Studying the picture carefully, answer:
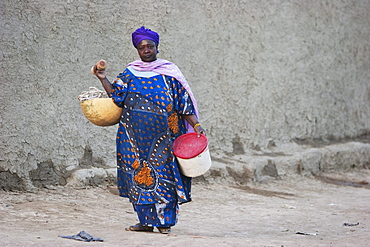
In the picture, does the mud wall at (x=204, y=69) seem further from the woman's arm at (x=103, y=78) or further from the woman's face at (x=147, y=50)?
the woman's face at (x=147, y=50)

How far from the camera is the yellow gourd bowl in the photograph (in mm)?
4438

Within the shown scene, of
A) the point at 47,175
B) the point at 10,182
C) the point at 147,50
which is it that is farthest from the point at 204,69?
the point at 147,50

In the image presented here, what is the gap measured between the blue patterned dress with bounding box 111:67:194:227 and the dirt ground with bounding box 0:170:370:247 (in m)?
0.24

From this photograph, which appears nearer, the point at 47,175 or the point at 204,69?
the point at 47,175

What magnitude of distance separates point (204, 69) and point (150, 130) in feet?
10.3

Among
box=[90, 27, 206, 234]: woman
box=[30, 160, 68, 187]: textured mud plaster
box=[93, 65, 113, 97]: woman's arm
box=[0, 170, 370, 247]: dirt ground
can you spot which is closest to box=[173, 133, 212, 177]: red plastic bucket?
box=[90, 27, 206, 234]: woman

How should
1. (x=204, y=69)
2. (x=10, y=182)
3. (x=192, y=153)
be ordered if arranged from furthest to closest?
(x=204, y=69) → (x=10, y=182) → (x=192, y=153)

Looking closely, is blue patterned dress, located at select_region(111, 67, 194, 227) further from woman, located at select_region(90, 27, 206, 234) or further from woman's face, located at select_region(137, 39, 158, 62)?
woman's face, located at select_region(137, 39, 158, 62)

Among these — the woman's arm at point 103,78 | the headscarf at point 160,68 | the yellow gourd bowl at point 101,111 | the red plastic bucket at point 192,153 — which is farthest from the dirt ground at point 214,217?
the headscarf at point 160,68

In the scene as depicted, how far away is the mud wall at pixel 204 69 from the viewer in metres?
5.86

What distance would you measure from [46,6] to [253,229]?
283 centimetres

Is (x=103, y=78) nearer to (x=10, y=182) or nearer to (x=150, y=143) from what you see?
(x=150, y=143)

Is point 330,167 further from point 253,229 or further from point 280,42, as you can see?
point 253,229

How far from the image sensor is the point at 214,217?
19.2 feet
